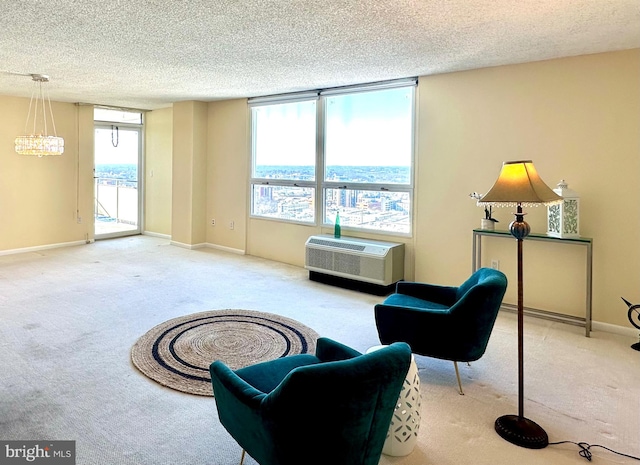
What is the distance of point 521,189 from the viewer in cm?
220

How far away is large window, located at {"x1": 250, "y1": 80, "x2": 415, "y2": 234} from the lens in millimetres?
5129

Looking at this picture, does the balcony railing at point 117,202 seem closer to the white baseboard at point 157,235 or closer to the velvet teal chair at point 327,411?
the white baseboard at point 157,235

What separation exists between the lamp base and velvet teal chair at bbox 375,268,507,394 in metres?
0.41

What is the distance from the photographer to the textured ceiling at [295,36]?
2.81 meters

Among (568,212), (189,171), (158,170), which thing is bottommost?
(568,212)

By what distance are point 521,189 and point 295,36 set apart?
212 centimetres

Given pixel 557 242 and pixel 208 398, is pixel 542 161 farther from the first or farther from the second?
pixel 208 398

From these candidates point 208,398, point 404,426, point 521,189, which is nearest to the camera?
point 404,426

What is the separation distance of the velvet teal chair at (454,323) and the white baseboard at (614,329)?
5.66ft

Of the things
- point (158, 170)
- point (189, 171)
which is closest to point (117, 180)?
point (158, 170)

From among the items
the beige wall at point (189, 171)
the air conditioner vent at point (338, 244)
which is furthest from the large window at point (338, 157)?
the beige wall at point (189, 171)

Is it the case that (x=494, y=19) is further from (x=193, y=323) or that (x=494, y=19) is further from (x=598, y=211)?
(x=193, y=323)

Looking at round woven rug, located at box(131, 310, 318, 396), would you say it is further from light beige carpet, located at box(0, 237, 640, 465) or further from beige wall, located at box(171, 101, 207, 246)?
beige wall, located at box(171, 101, 207, 246)

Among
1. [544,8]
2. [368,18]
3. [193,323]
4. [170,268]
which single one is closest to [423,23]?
[368,18]
